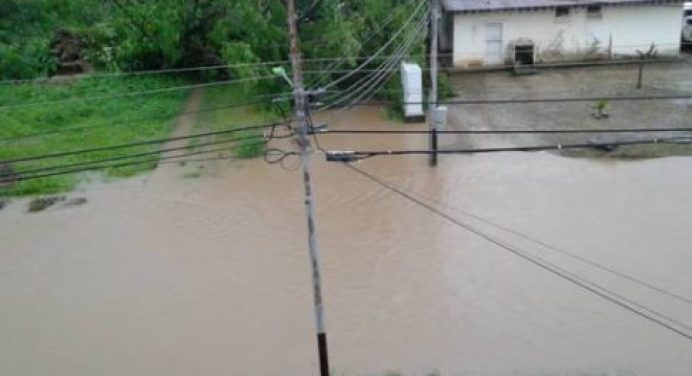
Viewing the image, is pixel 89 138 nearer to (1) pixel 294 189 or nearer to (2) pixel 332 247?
(1) pixel 294 189

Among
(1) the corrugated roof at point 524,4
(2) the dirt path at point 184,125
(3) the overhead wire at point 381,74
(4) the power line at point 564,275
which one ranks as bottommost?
(4) the power line at point 564,275

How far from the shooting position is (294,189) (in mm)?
15484

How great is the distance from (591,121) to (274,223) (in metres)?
8.28

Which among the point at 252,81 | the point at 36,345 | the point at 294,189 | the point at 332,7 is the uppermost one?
the point at 332,7

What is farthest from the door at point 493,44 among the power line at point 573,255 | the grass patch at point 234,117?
the power line at point 573,255

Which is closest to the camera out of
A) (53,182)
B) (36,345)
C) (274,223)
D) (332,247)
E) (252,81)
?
(36,345)

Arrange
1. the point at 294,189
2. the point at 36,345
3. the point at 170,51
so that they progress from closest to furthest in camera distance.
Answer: the point at 36,345
the point at 294,189
the point at 170,51

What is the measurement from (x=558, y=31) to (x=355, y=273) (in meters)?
13.5

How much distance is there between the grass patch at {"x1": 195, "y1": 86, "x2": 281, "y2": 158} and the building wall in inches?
260

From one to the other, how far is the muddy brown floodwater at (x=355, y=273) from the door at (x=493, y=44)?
290 inches

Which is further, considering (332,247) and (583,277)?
(332,247)

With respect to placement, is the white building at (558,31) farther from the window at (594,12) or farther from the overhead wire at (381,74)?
the overhead wire at (381,74)

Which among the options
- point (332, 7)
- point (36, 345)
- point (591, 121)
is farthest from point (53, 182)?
point (591, 121)

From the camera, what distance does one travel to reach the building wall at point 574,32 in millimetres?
22781
